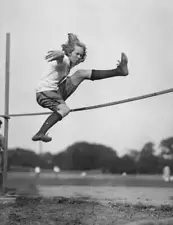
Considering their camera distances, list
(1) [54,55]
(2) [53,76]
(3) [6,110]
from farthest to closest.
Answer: (3) [6,110] < (2) [53,76] < (1) [54,55]

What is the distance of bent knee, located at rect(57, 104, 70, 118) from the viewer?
3766 millimetres

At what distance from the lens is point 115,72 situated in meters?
3.87

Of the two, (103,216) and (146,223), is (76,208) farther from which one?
(146,223)

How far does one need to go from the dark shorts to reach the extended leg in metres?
0.22

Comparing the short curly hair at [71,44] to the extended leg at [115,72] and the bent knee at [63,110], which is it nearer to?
the extended leg at [115,72]

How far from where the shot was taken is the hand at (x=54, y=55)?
3713 millimetres

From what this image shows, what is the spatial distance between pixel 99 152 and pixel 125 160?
2.03 ft

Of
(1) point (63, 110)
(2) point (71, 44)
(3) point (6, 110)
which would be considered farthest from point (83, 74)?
(3) point (6, 110)

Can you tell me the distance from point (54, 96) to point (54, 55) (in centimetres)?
32

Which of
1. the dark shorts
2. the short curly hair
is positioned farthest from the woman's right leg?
the short curly hair

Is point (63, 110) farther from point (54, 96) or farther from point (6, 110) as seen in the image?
point (6, 110)

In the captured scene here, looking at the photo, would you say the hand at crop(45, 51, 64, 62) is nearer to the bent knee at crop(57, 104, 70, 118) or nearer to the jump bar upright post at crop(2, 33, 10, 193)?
the bent knee at crop(57, 104, 70, 118)

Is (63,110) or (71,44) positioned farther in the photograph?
(71,44)

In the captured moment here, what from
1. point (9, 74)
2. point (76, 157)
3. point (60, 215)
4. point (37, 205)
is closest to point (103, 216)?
point (60, 215)
